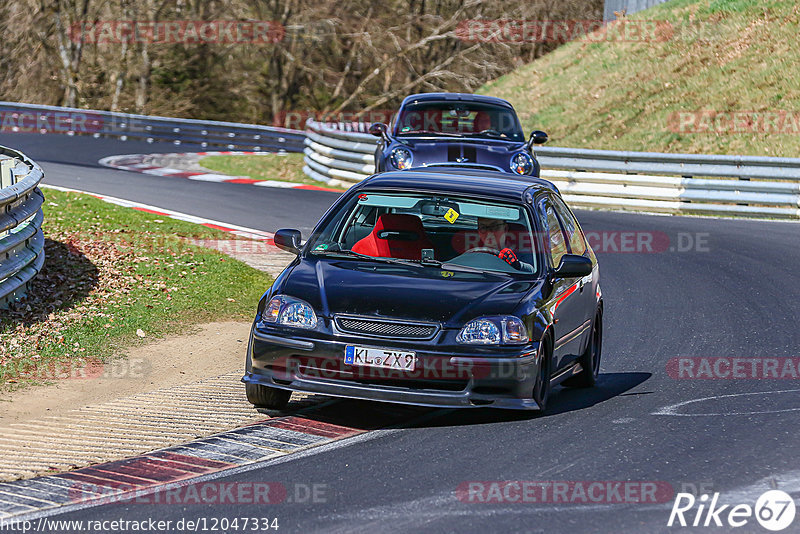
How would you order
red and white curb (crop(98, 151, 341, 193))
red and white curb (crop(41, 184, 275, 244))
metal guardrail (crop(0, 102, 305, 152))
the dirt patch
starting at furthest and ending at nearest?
metal guardrail (crop(0, 102, 305, 152)) < red and white curb (crop(98, 151, 341, 193)) < red and white curb (crop(41, 184, 275, 244)) < the dirt patch

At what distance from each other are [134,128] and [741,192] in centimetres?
2127

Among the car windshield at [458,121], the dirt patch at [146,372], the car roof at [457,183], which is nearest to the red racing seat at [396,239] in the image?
the car roof at [457,183]

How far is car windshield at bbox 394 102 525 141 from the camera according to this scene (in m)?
17.4

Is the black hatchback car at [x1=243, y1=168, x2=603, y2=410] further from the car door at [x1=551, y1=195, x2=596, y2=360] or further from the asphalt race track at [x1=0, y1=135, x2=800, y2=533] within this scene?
the asphalt race track at [x1=0, y1=135, x2=800, y2=533]

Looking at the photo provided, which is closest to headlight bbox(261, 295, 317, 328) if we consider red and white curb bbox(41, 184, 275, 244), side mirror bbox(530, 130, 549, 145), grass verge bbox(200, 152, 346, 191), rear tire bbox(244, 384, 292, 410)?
rear tire bbox(244, 384, 292, 410)

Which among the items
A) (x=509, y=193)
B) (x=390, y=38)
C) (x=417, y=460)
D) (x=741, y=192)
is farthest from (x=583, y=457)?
(x=390, y=38)

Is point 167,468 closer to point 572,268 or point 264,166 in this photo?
point 572,268

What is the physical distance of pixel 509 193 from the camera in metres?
8.79

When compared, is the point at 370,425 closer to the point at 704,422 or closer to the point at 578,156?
the point at 704,422

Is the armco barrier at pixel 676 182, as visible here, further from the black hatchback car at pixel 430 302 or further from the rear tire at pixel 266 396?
the rear tire at pixel 266 396

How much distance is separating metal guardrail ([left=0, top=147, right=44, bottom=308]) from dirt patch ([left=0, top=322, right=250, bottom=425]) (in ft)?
4.16

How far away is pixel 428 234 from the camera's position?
29.7 feet

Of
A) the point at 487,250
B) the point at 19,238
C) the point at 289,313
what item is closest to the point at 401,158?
the point at 19,238

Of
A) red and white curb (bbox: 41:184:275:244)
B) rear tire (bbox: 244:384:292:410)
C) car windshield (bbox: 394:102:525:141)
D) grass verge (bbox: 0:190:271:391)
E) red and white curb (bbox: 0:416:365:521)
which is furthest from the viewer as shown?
car windshield (bbox: 394:102:525:141)
